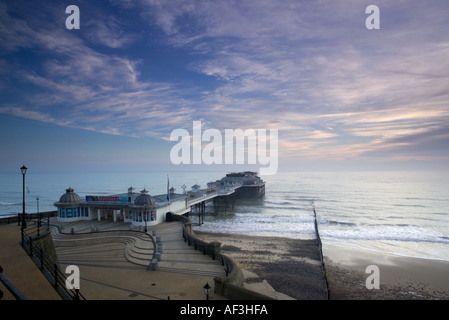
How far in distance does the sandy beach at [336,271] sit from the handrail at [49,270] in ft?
49.6

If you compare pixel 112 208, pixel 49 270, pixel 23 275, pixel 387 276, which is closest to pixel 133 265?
pixel 49 270

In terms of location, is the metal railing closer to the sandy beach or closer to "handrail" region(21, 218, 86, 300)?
the sandy beach

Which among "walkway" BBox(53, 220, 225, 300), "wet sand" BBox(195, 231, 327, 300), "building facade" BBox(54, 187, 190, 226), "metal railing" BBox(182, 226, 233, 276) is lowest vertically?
"wet sand" BBox(195, 231, 327, 300)

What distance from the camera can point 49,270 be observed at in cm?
1070

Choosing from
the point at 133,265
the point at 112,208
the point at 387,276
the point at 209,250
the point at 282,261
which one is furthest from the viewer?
the point at 112,208

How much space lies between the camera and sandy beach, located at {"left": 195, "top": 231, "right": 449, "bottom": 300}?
19.7 meters

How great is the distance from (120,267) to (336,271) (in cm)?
1962

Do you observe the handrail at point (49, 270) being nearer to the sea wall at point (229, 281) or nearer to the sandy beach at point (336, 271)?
the sea wall at point (229, 281)

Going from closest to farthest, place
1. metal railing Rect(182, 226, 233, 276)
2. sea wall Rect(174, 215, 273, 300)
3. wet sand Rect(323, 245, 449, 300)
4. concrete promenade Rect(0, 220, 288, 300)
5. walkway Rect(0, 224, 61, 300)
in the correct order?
walkway Rect(0, 224, 61, 300)
concrete promenade Rect(0, 220, 288, 300)
sea wall Rect(174, 215, 273, 300)
metal railing Rect(182, 226, 233, 276)
wet sand Rect(323, 245, 449, 300)

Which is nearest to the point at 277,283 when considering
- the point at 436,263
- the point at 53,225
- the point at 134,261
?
the point at 134,261

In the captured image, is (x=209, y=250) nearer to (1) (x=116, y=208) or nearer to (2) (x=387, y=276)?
(1) (x=116, y=208)

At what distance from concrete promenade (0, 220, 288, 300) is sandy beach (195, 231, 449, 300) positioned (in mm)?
4422

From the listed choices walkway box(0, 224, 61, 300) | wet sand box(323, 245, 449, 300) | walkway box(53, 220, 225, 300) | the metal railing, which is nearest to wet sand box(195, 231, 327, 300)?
wet sand box(323, 245, 449, 300)

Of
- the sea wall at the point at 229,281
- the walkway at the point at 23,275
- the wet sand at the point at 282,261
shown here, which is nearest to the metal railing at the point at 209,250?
the sea wall at the point at 229,281
